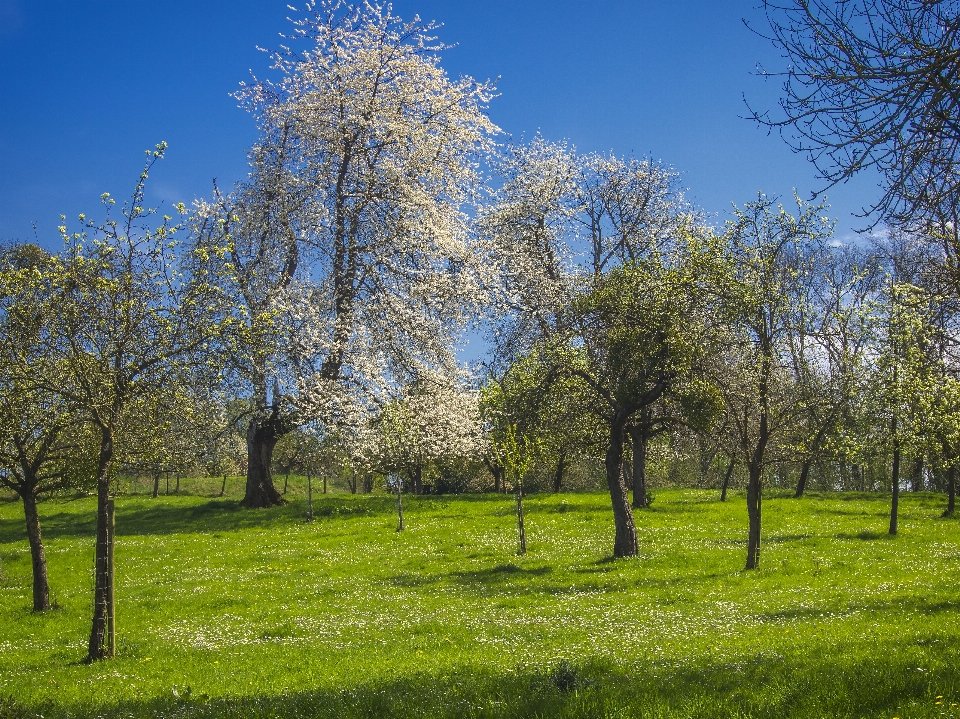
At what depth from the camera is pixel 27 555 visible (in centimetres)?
2842

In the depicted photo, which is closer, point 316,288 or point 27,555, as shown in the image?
point 27,555

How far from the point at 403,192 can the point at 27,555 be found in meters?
21.7

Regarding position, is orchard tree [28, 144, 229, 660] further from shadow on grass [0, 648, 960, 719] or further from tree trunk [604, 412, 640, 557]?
tree trunk [604, 412, 640, 557]

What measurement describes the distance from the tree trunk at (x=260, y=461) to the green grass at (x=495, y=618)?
3.26m

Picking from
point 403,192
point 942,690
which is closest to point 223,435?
point 403,192

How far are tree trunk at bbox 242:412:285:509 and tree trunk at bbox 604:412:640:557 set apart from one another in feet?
62.3

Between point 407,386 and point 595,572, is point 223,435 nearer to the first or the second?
point 407,386

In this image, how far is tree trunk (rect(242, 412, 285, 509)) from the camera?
38.8 metres

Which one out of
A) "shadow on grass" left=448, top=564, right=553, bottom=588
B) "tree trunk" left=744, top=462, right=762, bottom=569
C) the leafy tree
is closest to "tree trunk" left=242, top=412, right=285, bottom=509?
the leafy tree

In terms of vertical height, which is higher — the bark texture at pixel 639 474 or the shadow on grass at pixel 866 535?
the bark texture at pixel 639 474

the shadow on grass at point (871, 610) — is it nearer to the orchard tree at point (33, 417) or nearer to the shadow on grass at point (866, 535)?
the shadow on grass at point (866, 535)

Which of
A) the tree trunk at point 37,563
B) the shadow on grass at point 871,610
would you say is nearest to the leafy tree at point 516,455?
the shadow on grass at point 871,610

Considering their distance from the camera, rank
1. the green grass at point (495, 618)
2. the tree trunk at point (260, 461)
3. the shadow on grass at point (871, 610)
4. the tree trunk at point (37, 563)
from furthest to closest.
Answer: the tree trunk at point (260, 461)
the tree trunk at point (37, 563)
the shadow on grass at point (871, 610)
the green grass at point (495, 618)

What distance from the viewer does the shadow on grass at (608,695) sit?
8219 millimetres
